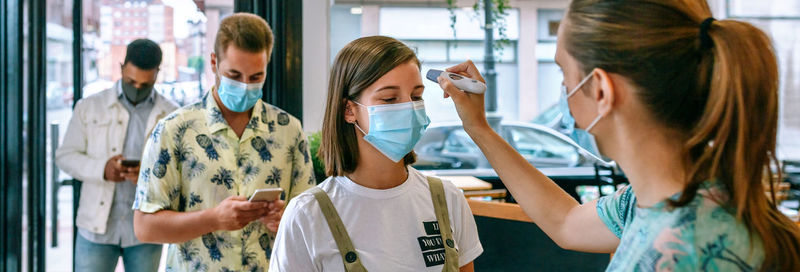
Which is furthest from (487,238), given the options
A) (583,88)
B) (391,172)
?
(583,88)

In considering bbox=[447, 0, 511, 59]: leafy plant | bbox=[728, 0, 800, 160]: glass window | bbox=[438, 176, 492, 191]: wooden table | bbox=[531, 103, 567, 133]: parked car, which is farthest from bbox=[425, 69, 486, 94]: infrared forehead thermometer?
bbox=[728, 0, 800, 160]: glass window

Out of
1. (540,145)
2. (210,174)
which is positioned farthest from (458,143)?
(210,174)

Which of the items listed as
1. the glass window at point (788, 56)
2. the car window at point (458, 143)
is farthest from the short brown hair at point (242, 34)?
the glass window at point (788, 56)

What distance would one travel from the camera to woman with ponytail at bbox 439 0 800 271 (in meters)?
0.89

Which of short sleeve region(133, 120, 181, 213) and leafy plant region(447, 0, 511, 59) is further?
leafy plant region(447, 0, 511, 59)

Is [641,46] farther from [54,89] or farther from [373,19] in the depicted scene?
[373,19]

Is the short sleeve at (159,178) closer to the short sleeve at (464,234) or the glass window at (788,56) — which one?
the short sleeve at (464,234)

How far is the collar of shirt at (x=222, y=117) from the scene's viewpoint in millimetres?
2221

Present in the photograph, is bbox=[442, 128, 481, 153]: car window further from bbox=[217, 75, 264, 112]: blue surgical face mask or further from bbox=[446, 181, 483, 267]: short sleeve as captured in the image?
bbox=[446, 181, 483, 267]: short sleeve

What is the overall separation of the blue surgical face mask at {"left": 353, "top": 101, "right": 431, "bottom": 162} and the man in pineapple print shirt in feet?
1.97

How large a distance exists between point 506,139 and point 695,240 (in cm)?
463

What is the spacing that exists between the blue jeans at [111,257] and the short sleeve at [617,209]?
2368mm

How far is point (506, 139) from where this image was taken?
18.0 feet

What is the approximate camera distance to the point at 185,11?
3652mm
